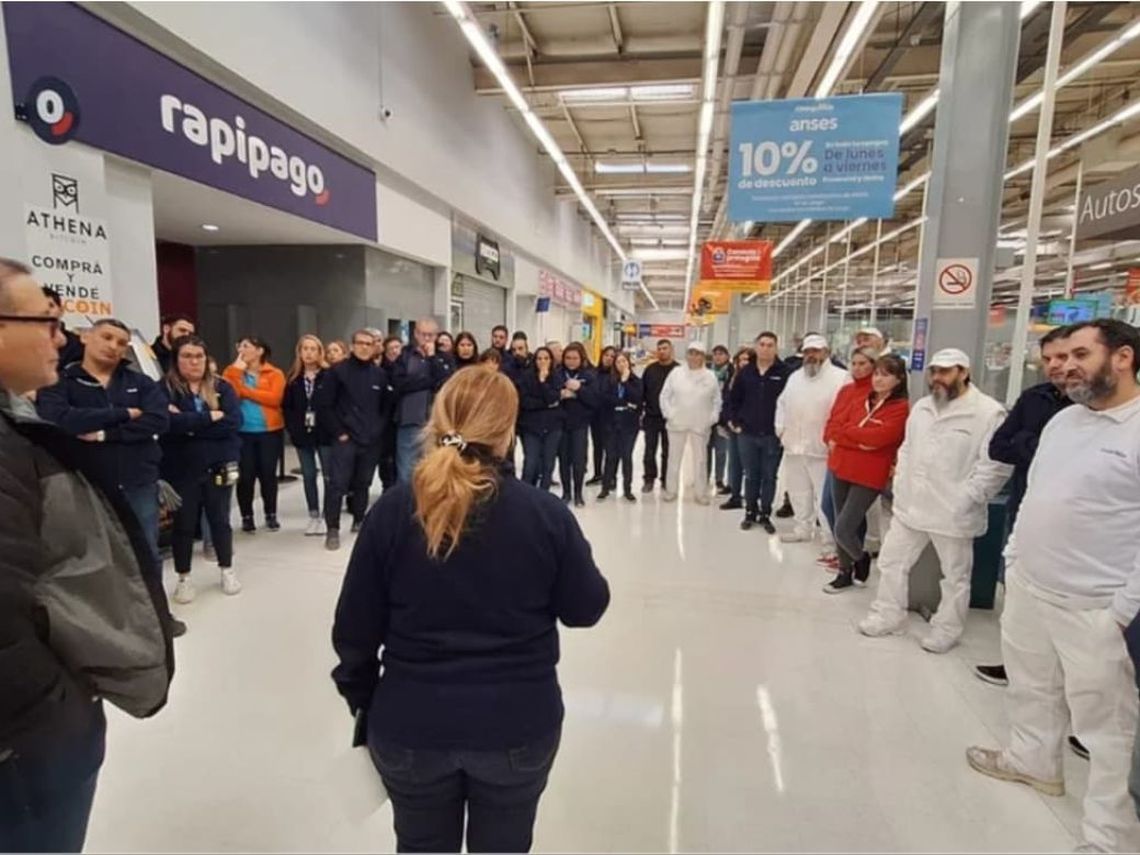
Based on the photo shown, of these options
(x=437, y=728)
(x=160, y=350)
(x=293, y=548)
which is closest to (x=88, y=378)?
(x=160, y=350)

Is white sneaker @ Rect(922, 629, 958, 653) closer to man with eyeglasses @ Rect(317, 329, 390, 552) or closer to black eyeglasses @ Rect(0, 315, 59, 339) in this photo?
black eyeglasses @ Rect(0, 315, 59, 339)

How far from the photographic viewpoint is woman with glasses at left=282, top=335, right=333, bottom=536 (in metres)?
4.54

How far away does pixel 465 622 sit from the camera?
112 centimetres

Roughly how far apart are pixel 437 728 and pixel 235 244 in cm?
758

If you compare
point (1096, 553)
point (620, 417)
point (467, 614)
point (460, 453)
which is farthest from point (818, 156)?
point (467, 614)

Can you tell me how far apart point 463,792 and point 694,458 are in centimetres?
501

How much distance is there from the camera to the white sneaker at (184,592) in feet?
11.1

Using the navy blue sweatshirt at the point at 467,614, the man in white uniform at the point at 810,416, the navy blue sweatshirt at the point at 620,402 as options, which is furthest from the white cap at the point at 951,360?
the navy blue sweatshirt at the point at 620,402

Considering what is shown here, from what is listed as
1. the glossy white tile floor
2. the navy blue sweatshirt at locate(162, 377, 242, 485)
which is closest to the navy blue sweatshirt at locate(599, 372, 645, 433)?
the glossy white tile floor

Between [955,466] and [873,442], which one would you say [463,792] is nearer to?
[955,466]

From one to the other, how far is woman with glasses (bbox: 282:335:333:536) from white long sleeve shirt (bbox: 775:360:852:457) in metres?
3.18

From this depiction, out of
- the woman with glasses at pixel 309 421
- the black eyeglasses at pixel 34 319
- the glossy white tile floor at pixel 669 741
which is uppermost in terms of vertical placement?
the black eyeglasses at pixel 34 319

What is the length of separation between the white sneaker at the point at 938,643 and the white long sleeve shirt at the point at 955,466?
51 cm

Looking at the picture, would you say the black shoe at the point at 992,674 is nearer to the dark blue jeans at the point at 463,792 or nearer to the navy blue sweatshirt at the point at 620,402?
the dark blue jeans at the point at 463,792
